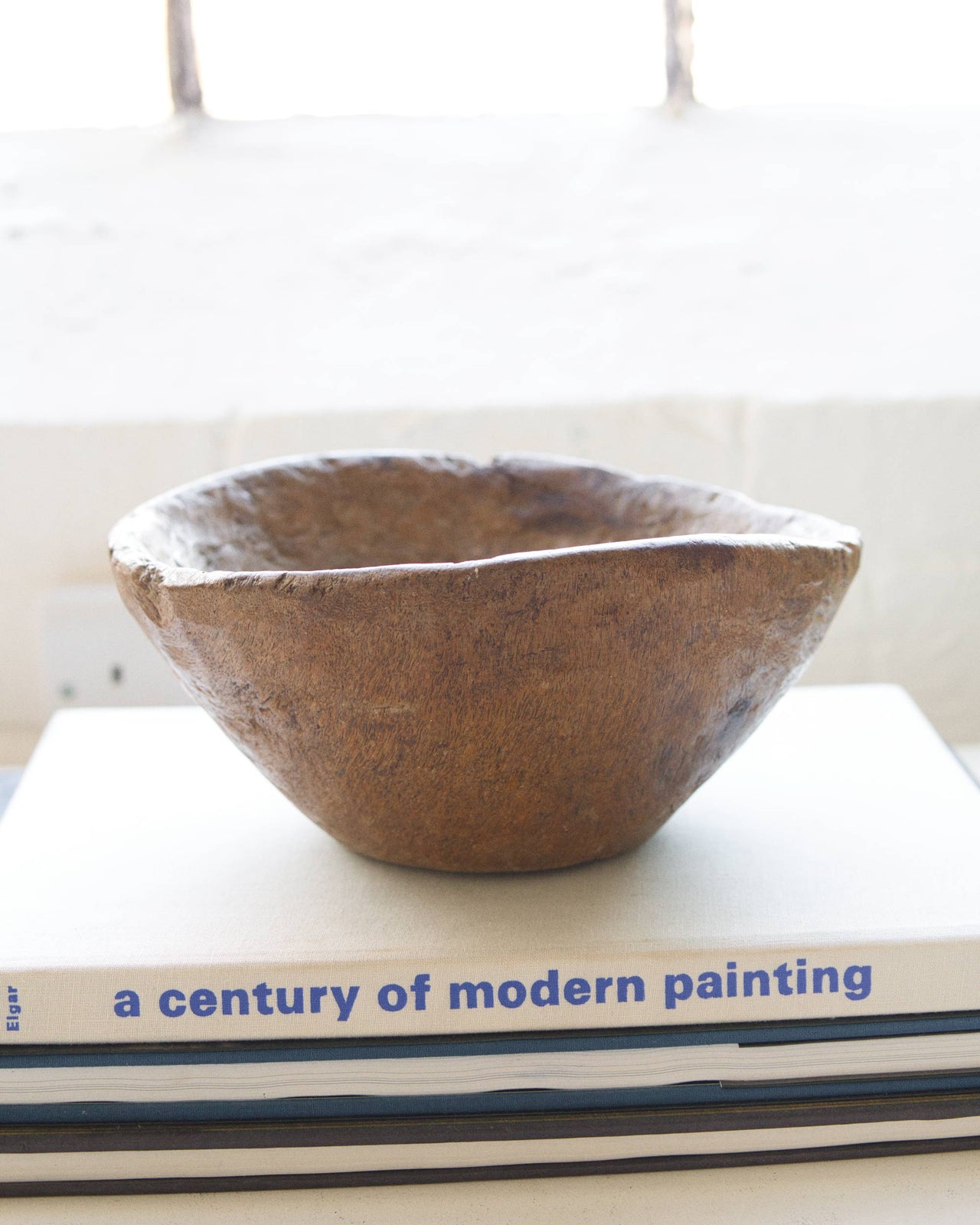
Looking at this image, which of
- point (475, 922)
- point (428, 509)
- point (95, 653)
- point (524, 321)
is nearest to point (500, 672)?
point (475, 922)

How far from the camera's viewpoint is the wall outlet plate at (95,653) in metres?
1.86

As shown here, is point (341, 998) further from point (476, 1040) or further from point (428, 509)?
Result: point (428, 509)

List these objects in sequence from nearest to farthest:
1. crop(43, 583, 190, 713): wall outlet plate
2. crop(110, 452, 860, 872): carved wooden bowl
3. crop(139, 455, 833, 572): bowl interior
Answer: crop(110, 452, 860, 872): carved wooden bowl → crop(139, 455, 833, 572): bowl interior → crop(43, 583, 190, 713): wall outlet plate

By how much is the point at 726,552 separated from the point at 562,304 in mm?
1245

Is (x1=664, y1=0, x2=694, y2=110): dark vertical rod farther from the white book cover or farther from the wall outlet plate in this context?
the white book cover

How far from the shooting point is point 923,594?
1937 millimetres

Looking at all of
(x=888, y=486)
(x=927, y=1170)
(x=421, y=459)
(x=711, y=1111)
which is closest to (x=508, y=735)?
(x=711, y=1111)

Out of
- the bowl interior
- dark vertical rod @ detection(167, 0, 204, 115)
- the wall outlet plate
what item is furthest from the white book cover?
dark vertical rod @ detection(167, 0, 204, 115)

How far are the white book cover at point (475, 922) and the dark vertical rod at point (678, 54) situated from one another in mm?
1436

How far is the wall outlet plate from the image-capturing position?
1.86 m

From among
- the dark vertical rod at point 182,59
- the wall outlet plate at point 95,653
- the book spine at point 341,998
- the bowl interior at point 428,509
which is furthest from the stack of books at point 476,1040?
the dark vertical rod at point 182,59

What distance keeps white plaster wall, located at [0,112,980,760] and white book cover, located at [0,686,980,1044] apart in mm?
720

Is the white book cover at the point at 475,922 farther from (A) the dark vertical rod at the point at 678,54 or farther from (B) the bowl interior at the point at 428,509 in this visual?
(A) the dark vertical rod at the point at 678,54

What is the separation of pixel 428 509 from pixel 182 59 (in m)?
1.23
